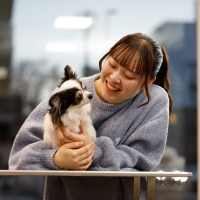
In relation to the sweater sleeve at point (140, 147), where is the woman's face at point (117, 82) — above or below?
above

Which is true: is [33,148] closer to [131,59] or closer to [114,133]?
[114,133]

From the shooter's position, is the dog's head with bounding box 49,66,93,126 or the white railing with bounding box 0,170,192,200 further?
the dog's head with bounding box 49,66,93,126

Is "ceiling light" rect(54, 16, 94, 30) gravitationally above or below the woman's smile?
above

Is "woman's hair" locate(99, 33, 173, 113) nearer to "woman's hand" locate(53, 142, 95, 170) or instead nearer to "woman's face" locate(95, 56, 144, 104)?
"woman's face" locate(95, 56, 144, 104)

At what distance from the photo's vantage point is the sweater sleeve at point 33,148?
1144 mm

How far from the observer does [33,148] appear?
1168mm

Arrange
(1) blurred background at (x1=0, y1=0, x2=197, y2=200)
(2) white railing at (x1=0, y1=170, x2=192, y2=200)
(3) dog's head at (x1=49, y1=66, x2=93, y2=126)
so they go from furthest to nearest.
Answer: (1) blurred background at (x1=0, y1=0, x2=197, y2=200) < (3) dog's head at (x1=49, y1=66, x2=93, y2=126) < (2) white railing at (x1=0, y1=170, x2=192, y2=200)

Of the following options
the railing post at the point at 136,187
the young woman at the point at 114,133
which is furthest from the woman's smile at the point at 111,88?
the railing post at the point at 136,187

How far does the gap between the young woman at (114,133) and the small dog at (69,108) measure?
0.06ft

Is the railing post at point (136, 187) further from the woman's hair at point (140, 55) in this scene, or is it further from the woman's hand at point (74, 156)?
the woman's hair at point (140, 55)

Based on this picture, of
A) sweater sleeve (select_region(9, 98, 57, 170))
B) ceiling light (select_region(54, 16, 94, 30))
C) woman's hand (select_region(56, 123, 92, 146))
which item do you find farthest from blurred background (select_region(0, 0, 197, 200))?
woman's hand (select_region(56, 123, 92, 146))

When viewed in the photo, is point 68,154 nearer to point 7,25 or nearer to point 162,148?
point 162,148

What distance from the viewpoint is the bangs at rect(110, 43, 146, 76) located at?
1128mm

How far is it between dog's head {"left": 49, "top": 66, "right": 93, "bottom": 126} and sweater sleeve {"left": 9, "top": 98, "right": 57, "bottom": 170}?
0.29 feet
